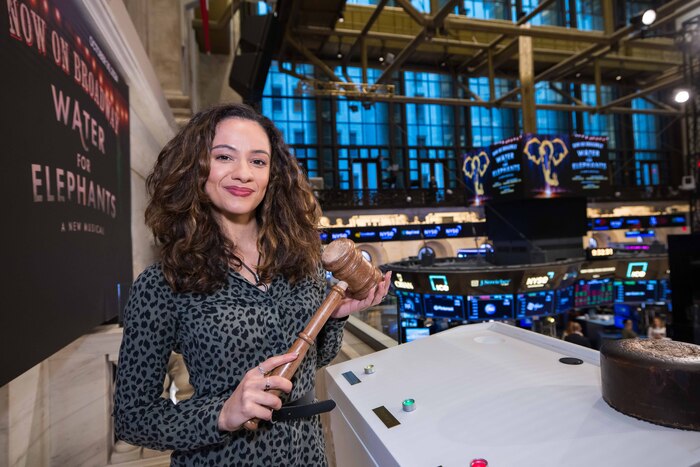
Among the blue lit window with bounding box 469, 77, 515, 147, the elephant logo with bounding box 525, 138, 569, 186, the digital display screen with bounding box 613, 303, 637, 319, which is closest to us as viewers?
the elephant logo with bounding box 525, 138, 569, 186

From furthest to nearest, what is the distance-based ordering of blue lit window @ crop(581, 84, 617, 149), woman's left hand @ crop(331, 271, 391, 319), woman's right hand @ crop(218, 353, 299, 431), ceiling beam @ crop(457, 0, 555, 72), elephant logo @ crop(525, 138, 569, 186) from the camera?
blue lit window @ crop(581, 84, 617, 149), elephant logo @ crop(525, 138, 569, 186), ceiling beam @ crop(457, 0, 555, 72), woman's left hand @ crop(331, 271, 391, 319), woman's right hand @ crop(218, 353, 299, 431)

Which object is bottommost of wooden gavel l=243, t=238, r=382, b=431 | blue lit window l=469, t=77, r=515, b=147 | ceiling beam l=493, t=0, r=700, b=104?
wooden gavel l=243, t=238, r=382, b=431

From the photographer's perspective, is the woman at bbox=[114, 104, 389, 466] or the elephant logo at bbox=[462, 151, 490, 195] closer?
the woman at bbox=[114, 104, 389, 466]

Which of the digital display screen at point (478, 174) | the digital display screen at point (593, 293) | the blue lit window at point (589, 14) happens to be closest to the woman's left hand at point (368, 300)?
the digital display screen at point (478, 174)

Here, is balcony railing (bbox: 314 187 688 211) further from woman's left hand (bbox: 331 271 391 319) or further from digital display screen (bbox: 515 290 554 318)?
woman's left hand (bbox: 331 271 391 319)

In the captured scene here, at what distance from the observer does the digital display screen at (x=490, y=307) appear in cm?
1230

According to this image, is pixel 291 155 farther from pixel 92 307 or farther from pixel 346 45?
pixel 346 45

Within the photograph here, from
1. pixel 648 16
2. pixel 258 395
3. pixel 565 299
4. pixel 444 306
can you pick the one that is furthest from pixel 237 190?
pixel 565 299

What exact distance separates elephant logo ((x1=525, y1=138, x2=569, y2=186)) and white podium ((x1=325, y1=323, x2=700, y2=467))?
1048 cm

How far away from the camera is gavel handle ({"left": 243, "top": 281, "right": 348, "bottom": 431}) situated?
3.47 feet

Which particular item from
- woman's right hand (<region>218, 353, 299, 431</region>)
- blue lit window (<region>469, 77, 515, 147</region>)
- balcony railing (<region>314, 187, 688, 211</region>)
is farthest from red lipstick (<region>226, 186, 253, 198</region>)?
blue lit window (<region>469, 77, 515, 147</region>)

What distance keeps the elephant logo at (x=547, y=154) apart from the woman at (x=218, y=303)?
11.4 meters

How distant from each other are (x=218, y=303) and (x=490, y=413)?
0.93m

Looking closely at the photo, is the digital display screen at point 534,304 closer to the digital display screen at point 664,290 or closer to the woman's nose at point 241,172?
the digital display screen at point 664,290
